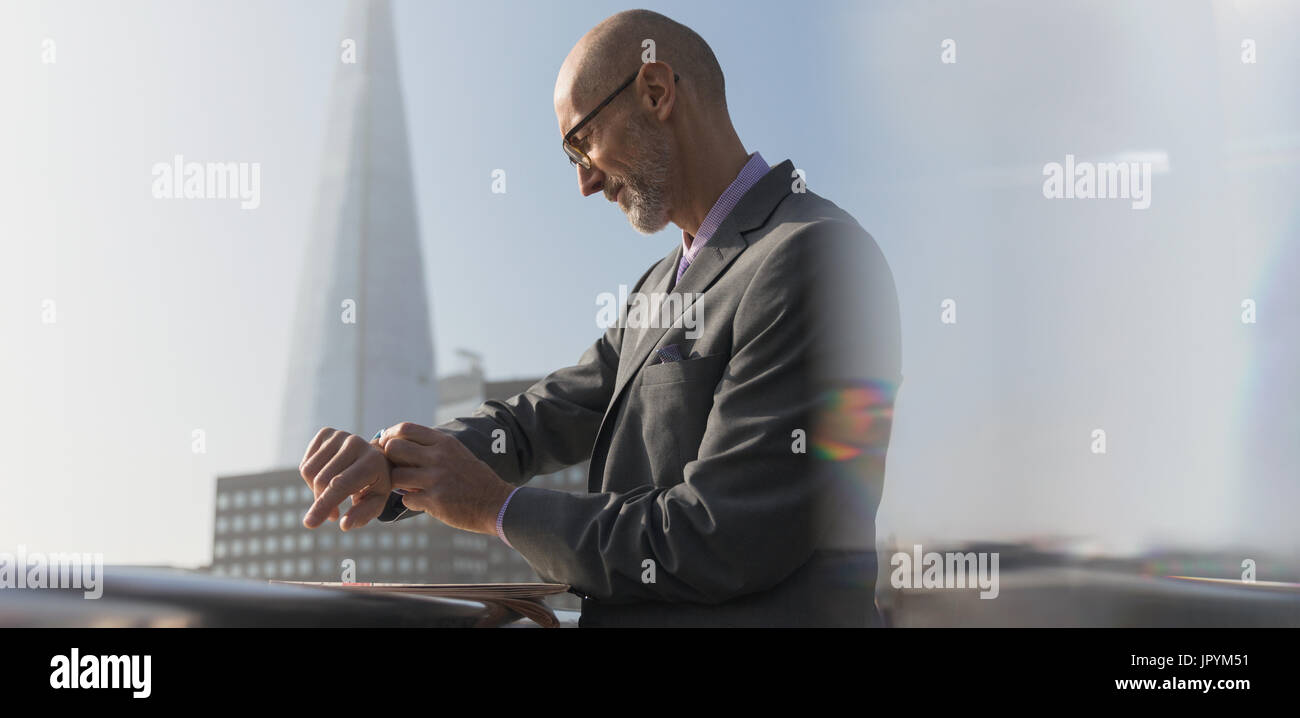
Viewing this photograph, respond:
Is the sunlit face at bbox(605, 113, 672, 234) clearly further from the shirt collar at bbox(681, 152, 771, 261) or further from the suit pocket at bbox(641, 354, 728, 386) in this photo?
the suit pocket at bbox(641, 354, 728, 386)

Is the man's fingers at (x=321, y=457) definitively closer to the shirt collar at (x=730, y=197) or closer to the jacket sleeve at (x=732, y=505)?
the jacket sleeve at (x=732, y=505)

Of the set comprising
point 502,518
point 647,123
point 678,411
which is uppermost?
point 647,123

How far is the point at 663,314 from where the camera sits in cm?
119

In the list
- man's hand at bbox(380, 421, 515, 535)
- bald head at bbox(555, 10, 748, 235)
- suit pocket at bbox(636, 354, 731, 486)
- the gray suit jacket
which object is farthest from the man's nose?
man's hand at bbox(380, 421, 515, 535)

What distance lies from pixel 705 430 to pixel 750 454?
0.11m

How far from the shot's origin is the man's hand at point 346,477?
A: 0.96 m

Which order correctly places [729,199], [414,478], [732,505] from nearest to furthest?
[732,505] < [414,478] < [729,199]

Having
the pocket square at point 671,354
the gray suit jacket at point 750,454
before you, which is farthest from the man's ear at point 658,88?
the pocket square at point 671,354

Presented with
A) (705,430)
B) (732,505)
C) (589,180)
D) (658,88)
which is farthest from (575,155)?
(732,505)

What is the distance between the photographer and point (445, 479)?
3.22ft

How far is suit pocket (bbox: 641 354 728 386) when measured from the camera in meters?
1.02

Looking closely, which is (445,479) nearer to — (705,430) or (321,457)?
(321,457)
